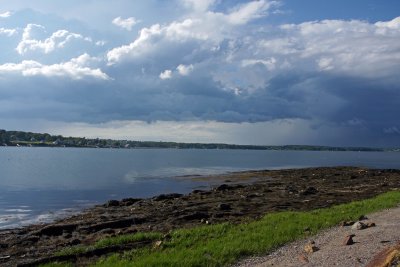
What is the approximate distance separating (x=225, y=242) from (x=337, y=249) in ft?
13.3

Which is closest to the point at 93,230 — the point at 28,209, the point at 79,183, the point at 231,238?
the point at 231,238

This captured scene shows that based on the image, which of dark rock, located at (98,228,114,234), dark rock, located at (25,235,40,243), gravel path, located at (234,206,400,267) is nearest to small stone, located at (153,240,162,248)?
gravel path, located at (234,206,400,267)

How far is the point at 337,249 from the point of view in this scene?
48.8 ft

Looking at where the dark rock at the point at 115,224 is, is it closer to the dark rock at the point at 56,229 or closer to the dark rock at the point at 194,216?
the dark rock at the point at 56,229

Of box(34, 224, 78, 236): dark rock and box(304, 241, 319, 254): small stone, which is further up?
box(304, 241, 319, 254): small stone

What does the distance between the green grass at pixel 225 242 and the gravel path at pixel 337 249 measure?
0.64m

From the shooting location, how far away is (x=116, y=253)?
16.2m

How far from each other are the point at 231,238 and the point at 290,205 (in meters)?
14.4

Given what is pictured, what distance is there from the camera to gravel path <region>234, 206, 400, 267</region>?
13.5 metres

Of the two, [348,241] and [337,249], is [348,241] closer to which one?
[348,241]

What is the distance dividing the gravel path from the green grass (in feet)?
2.10

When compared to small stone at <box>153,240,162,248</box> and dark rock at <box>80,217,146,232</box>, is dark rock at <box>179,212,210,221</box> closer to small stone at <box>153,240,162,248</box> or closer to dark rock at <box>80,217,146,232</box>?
dark rock at <box>80,217,146,232</box>

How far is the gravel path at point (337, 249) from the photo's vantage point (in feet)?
44.4

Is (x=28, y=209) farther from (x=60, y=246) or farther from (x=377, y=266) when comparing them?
(x=377, y=266)
